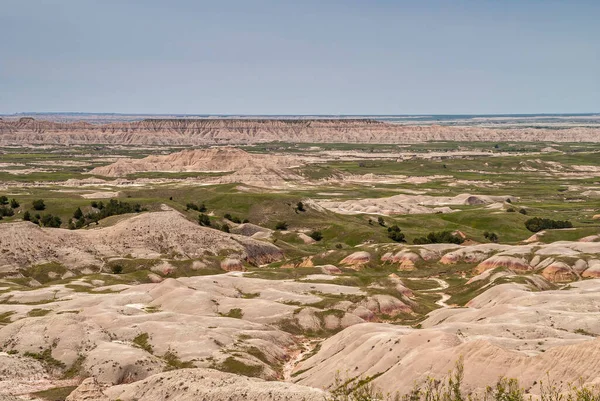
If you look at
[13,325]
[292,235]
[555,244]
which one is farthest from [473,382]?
[292,235]

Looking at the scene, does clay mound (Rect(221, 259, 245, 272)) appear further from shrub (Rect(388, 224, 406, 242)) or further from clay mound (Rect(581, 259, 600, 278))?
clay mound (Rect(581, 259, 600, 278))

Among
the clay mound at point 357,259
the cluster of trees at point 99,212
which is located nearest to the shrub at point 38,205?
the cluster of trees at point 99,212

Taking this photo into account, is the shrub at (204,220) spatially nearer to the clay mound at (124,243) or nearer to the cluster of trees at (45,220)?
the clay mound at (124,243)

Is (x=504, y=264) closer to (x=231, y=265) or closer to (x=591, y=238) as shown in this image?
(x=591, y=238)

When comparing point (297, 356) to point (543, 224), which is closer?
point (297, 356)

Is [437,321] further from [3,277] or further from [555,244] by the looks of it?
[3,277]

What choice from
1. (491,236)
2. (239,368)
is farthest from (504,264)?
(239,368)
